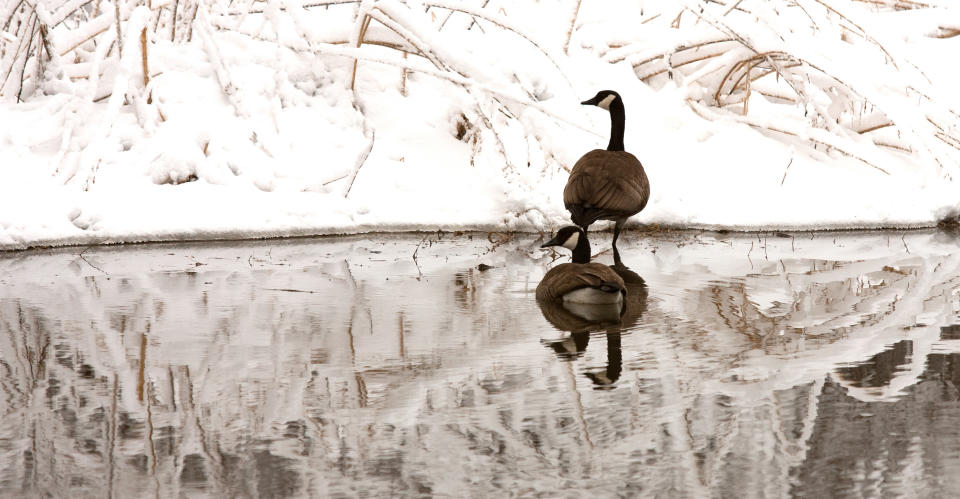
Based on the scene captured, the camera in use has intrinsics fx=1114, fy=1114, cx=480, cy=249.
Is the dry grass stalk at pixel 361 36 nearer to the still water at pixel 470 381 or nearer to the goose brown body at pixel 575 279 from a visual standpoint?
the still water at pixel 470 381

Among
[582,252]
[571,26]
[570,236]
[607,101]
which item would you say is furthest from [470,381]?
[571,26]

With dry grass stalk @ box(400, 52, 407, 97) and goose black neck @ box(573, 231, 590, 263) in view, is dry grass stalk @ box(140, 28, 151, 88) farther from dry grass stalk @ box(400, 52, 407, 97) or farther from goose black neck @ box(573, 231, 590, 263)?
goose black neck @ box(573, 231, 590, 263)

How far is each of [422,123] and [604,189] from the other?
4.33 m

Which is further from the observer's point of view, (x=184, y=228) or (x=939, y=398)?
(x=184, y=228)

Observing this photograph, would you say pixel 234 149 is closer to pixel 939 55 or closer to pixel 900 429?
pixel 900 429

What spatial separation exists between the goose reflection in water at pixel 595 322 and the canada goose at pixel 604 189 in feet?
3.84

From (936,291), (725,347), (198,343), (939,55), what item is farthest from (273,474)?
(939,55)

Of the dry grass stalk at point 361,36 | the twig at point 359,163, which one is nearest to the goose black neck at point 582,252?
the twig at point 359,163

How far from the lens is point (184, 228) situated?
10219 mm

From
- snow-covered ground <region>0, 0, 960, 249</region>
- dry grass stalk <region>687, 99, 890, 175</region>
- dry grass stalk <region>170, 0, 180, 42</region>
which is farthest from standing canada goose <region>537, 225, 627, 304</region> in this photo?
dry grass stalk <region>170, 0, 180, 42</region>

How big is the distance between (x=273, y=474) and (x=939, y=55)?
1420cm

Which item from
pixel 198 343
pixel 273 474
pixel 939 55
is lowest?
pixel 273 474

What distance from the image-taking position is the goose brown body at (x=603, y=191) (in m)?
8.91

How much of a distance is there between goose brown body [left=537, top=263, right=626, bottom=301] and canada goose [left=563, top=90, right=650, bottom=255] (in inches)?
67.4
